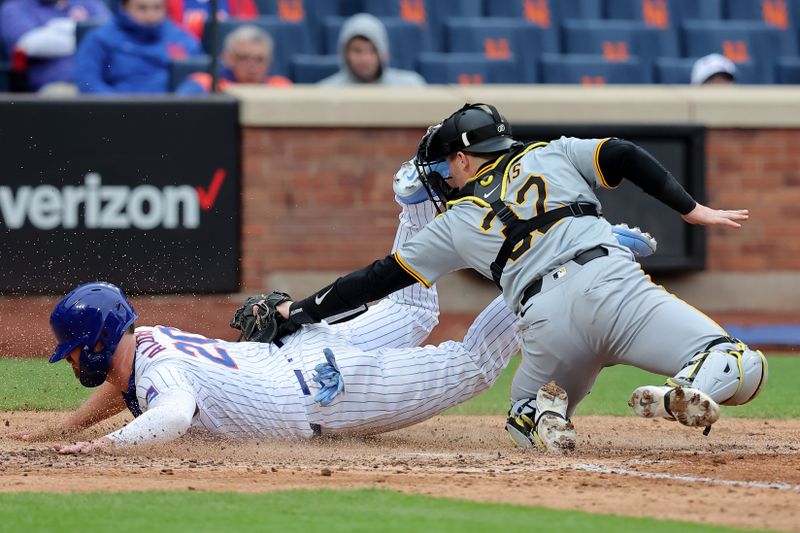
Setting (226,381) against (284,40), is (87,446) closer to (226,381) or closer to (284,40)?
(226,381)

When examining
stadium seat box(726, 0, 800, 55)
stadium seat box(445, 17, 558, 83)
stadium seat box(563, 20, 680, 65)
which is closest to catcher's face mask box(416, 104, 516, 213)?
stadium seat box(445, 17, 558, 83)

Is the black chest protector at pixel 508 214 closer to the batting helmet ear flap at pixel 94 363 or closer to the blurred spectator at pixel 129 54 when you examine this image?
the batting helmet ear flap at pixel 94 363

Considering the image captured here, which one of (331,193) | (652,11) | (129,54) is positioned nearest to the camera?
(129,54)

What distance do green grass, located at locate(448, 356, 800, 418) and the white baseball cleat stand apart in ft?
8.93

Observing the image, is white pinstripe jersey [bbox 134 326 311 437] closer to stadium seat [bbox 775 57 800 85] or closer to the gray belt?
the gray belt

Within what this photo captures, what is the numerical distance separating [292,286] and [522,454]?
18.8 feet

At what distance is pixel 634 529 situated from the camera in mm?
4066

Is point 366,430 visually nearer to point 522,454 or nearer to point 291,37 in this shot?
point 522,454

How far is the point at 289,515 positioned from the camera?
4.27 metres

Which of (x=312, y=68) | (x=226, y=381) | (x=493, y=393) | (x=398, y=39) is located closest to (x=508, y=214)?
(x=226, y=381)

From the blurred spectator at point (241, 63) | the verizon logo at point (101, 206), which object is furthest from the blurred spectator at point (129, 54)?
the verizon logo at point (101, 206)

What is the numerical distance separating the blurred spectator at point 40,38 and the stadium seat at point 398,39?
7.97 ft

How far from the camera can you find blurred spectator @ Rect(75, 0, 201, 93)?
434 inches

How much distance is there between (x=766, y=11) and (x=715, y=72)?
7.81ft
